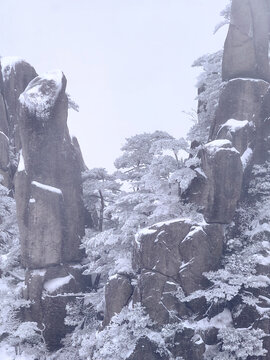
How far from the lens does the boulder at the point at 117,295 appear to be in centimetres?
2147

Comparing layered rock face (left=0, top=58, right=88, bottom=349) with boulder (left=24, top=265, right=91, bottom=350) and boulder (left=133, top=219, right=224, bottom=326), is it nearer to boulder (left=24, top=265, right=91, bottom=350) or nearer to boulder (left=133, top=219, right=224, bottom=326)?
boulder (left=24, top=265, right=91, bottom=350)

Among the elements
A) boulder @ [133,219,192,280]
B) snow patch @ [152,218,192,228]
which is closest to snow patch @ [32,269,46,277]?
boulder @ [133,219,192,280]

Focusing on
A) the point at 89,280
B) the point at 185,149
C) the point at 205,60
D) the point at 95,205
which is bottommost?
the point at 89,280

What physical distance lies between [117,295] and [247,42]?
19414 mm

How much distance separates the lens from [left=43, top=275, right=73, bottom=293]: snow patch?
26109 millimetres

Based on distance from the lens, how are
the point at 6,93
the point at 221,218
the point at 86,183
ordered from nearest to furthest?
the point at 221,218, the point at 86,183, the point at 6,93

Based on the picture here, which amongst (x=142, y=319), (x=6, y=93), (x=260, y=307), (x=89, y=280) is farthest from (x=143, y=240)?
(x=6, y=93)

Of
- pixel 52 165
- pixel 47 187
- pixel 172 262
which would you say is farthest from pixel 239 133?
pixel 47 187

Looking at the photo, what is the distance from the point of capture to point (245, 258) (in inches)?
834

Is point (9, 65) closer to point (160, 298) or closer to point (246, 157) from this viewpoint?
point (246, 157)

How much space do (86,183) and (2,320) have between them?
10733 millimetres

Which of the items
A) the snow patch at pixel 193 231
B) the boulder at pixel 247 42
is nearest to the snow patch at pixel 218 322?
the snow patch at pixel 193 231

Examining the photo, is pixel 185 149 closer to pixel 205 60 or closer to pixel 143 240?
pixel 143 240

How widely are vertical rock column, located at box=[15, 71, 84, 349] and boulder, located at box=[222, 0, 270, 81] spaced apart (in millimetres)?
12010
